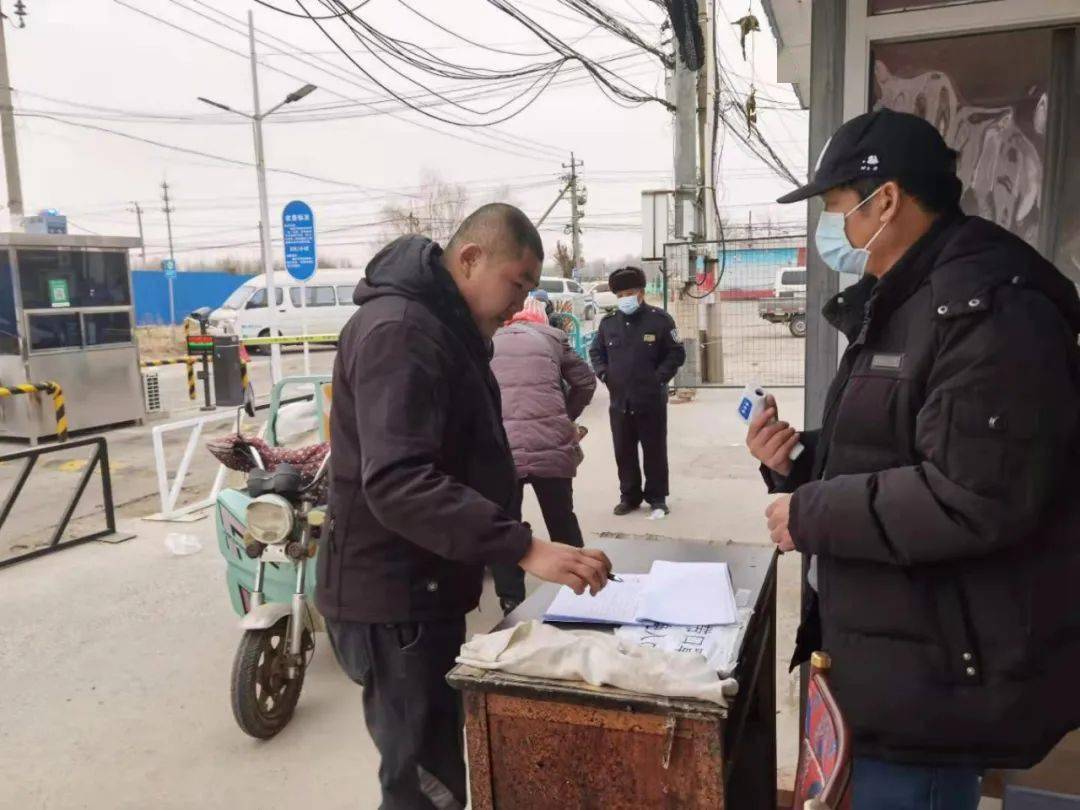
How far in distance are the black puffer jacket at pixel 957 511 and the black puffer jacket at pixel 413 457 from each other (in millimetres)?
672

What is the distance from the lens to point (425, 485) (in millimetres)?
1709

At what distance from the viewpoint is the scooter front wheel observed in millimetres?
3217

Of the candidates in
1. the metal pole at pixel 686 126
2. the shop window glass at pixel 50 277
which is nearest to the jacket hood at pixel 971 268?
the metal pole at pixel 686 126

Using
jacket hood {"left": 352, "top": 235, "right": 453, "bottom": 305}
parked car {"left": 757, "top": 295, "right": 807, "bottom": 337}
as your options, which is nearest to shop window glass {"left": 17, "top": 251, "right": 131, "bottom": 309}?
jacket hood {"left": 352, "top": 235, "right": 453, "bottom": 305}

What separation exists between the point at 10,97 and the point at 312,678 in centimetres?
1293

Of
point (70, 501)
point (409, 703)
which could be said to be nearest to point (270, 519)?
point (409, 703)

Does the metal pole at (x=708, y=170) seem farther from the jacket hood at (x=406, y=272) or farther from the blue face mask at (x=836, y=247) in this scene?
the jacket hood at (x=406, y=272)

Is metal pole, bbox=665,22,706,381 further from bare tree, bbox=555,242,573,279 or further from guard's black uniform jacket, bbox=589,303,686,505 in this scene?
bare tree, bbox=555,242,573,279

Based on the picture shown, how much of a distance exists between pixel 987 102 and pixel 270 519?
2989 millimetres

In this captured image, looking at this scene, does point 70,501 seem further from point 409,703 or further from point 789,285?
point 789,285

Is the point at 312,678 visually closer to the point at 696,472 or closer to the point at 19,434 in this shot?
the point at 696,472

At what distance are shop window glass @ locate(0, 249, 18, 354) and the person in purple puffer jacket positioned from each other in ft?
25.5

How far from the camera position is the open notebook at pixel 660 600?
171 centimetres

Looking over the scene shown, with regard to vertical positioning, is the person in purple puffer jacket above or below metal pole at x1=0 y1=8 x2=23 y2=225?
below
